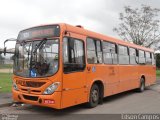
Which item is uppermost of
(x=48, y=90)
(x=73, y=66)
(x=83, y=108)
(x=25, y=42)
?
(x=25, y=42)

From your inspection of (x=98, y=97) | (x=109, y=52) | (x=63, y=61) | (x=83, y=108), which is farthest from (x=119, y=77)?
(x=63, y=61)

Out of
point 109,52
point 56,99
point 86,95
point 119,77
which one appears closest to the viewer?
point 56,99

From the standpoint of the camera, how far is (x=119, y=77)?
552 inches

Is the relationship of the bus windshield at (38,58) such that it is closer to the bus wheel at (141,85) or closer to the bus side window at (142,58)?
the bus side window at (142,58)

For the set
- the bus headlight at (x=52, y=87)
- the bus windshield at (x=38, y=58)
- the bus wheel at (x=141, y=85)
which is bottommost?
the bus wheel at (x=141, y=85)

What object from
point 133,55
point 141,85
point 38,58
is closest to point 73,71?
point 38,58

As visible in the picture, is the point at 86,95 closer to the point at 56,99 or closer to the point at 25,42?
the point at 56,99

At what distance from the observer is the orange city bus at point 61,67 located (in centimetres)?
948

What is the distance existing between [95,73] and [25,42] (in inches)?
118

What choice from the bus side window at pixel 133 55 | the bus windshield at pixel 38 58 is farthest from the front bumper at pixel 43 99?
the bus side window at pixel 133 55

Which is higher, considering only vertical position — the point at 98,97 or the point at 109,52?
the point at 109,52

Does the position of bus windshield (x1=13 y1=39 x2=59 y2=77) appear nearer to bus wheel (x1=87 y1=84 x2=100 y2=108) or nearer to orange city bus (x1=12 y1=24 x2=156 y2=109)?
orange city bus (x1=12 y1=24 x2=156 y2=109)

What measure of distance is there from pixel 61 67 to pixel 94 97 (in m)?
2.68

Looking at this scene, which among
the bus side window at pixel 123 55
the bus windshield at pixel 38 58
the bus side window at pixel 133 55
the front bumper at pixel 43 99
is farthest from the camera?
the bus side window at pixel 133 55
